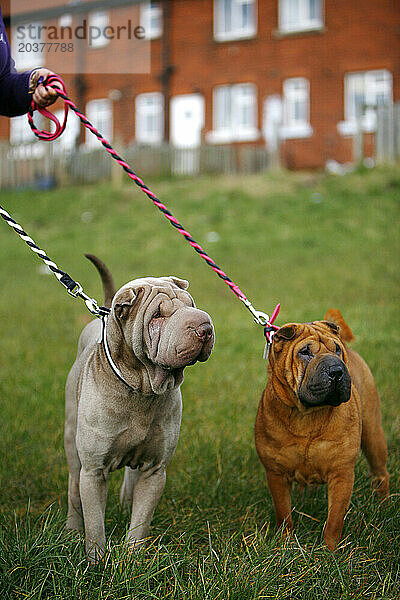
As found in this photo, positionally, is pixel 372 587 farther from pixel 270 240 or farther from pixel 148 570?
pixel 270 240

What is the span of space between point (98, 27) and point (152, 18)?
6.94 ft

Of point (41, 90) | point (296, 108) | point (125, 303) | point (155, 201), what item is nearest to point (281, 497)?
point (125, 303)

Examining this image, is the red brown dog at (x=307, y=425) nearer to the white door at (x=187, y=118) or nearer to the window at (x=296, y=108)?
the window at (x=296, y=108)

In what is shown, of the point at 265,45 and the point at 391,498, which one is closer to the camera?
the point at 391,498

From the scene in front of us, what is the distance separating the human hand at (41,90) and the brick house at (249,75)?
15.1 meters

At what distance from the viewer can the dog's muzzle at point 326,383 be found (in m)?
2.89

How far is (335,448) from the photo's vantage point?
10.3ft

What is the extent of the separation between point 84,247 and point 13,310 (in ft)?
12.4

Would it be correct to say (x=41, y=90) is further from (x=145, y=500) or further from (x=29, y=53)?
(x=29, y=53)

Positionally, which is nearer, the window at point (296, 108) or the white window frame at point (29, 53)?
the window at point (296, 108)

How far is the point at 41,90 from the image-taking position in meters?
3.56

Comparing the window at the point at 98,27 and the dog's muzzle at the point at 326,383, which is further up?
the window at the point at 98,27

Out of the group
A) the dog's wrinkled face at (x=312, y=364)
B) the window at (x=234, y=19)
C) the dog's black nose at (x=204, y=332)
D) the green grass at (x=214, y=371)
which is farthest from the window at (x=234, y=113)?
the dog's black nose at (x=204, y=332)

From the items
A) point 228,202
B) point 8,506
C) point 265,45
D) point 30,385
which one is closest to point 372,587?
point 8,506
